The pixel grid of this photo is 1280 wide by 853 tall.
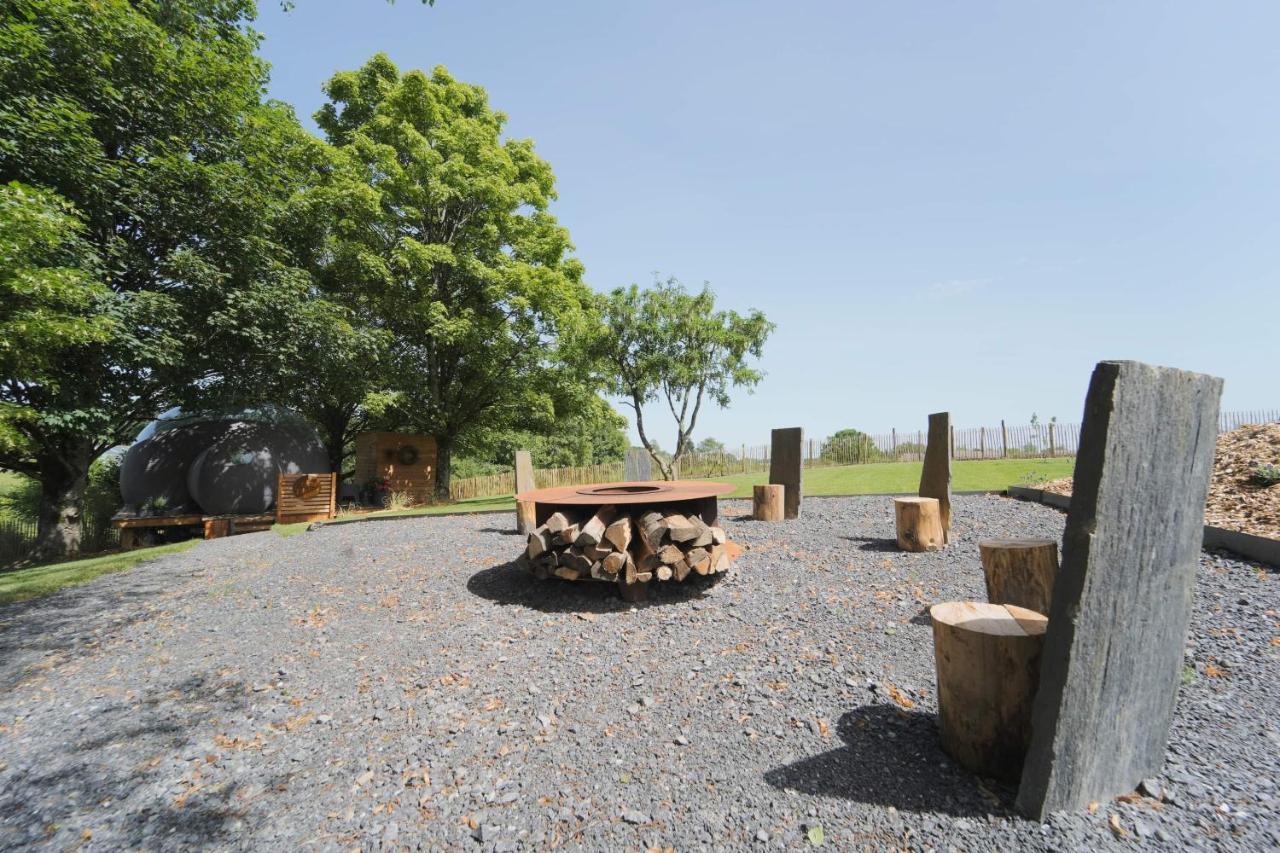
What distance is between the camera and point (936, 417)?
7.69 meters

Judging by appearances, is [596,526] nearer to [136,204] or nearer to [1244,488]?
[1244,488]

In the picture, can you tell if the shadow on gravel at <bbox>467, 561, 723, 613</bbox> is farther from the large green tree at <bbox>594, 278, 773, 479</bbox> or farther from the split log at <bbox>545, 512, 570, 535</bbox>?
the large green tree at <bbox>594, 278, 773, 479</bbox>

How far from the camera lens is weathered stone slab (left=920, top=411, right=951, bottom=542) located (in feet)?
23.3

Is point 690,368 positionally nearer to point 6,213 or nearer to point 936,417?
point 936,417

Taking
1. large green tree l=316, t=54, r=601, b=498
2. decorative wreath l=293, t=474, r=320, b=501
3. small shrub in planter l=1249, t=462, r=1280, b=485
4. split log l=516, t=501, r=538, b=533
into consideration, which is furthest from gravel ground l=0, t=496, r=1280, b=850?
large green tree l=316, t=54, r=601, b=498

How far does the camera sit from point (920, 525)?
21.6 feet

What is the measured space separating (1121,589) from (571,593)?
4.52 metres

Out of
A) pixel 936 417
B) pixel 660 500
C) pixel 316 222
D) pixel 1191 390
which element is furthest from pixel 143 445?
pixel 1191 390

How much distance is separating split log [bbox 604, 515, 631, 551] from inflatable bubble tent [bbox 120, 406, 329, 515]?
1412cm

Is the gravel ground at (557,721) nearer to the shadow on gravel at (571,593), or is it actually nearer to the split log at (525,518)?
the shadow on gravel at (571,593)

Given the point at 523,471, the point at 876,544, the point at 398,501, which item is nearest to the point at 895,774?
the point at 876,544

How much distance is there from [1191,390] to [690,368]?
1821 cm

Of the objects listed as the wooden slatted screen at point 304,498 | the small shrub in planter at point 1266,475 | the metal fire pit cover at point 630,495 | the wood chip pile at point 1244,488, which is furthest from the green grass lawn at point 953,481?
the wooden slatted screen at point 304,498

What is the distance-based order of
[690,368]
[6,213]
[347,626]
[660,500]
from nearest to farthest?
[347,626], [660,500], [6,213], [690,368]
